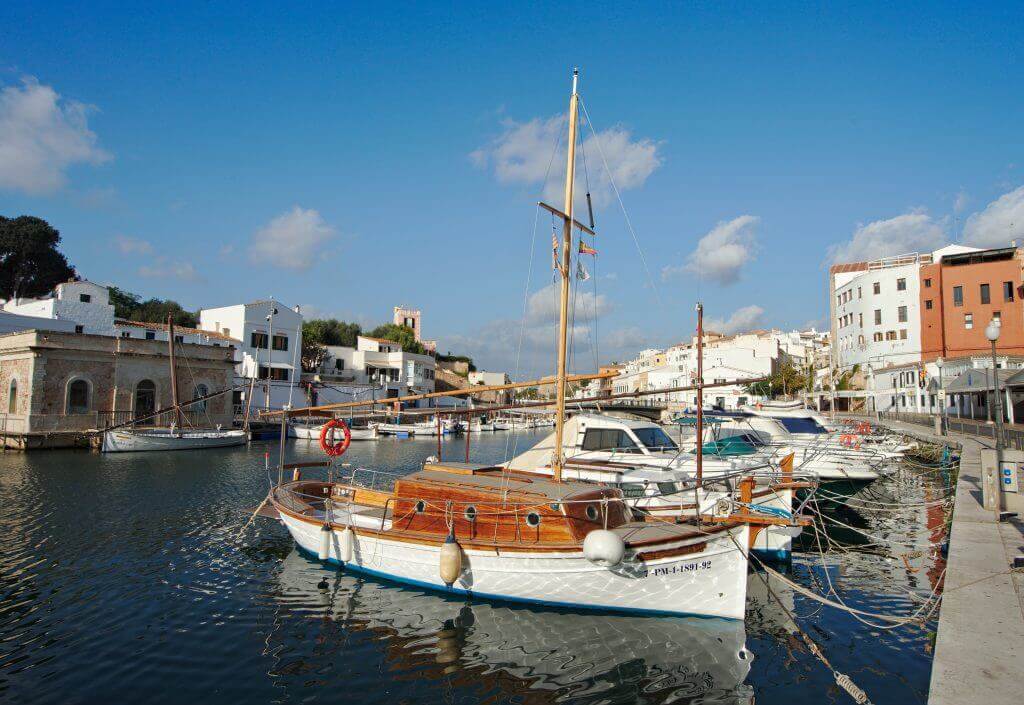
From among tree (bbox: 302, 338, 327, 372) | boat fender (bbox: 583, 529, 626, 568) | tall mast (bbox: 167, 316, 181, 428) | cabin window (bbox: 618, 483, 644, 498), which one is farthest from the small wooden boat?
tree (bbox: 302, 338, 327, 372)

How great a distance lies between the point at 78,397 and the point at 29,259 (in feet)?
→ 141

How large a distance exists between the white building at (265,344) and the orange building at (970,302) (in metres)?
65.4

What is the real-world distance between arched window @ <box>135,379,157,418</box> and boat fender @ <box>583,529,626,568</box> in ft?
148

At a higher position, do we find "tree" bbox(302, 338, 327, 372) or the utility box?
"tree" bbox(302, 338, 327, 372)

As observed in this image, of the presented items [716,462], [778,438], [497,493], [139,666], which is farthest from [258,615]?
[778,438]

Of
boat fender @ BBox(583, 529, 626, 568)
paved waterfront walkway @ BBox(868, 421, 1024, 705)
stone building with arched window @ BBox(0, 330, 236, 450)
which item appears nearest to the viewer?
paved waterfront walkway @ BBox(868, 421, 1024, 705)

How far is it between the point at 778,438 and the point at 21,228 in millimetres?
84280

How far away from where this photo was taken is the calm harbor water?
27.6ft

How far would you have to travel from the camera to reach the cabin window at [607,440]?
739 inches

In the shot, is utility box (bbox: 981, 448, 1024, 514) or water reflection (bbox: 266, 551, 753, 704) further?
utility box (bbox: 981, 448, 1024, 514)

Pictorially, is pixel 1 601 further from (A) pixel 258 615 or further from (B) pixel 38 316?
(B) pixel 38 316

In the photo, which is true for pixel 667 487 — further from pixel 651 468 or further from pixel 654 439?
pixel 654 439

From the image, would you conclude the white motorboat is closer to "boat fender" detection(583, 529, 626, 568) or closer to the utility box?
"boat fender" detection(583, 529, 626, 568)

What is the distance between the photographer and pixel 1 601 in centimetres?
1130
